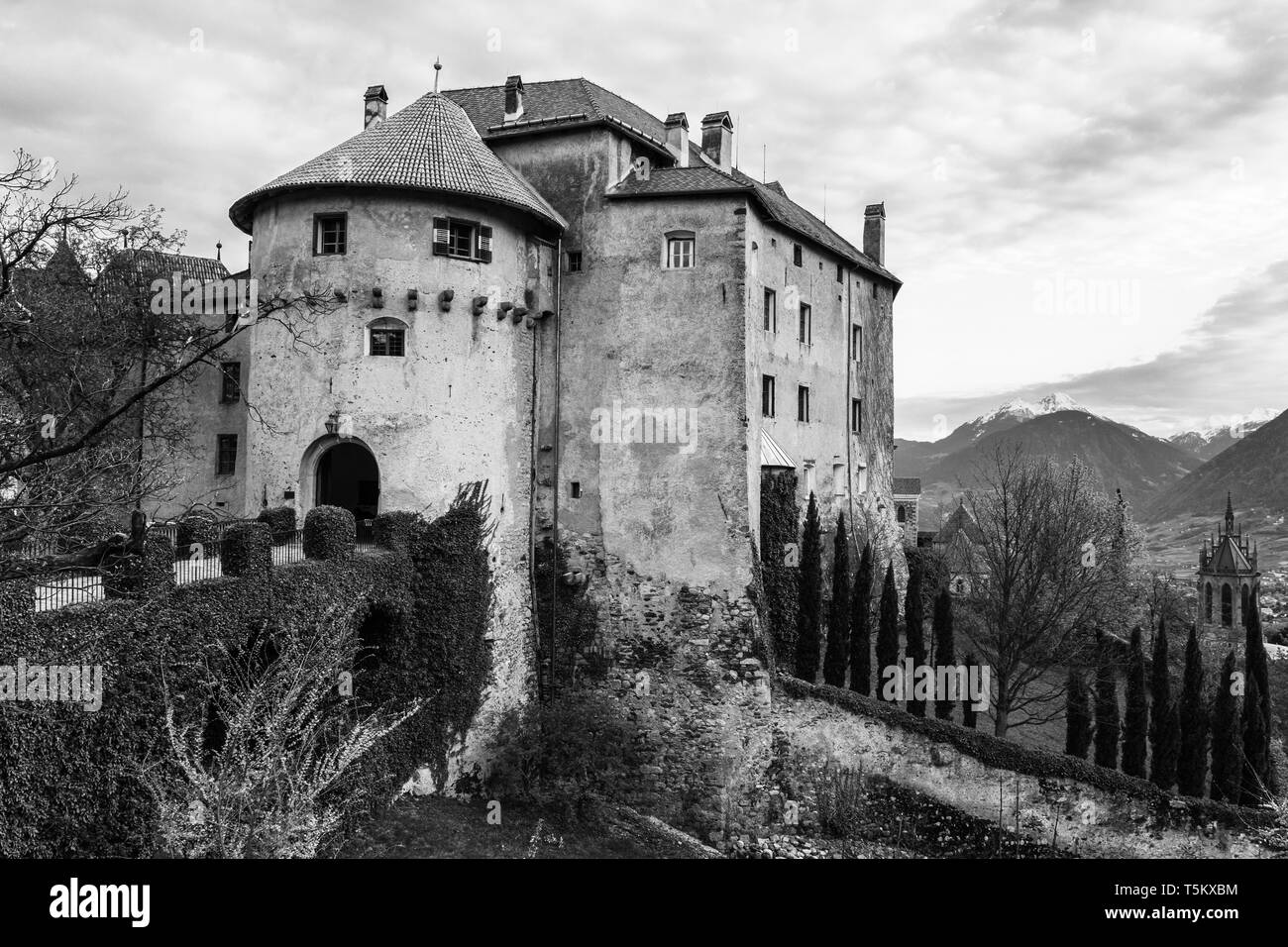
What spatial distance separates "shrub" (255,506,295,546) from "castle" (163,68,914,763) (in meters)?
1.72

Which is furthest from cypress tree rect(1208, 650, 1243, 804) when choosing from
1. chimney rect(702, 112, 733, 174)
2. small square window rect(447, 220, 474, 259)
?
small square window rect(447, 220, 474, 259)

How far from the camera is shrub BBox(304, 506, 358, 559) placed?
75.8 feet

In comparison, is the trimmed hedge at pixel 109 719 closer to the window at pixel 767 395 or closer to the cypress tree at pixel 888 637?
the window at pixel 767 395

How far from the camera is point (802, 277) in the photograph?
→ 130 feet

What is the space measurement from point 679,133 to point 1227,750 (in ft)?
99.7

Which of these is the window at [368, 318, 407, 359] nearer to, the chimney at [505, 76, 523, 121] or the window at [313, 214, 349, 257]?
the window at [313, 214, 349, 257]

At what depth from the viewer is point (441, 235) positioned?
92.7 ft

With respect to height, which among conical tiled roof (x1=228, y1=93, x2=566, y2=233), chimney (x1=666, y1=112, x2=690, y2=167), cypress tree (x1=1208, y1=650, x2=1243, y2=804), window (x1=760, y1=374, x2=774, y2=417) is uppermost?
chimney (x1=666, y1=112, x2=690, y2=167)

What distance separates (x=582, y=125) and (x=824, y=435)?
59.6ft

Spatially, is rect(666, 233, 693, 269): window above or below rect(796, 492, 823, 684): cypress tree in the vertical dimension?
above

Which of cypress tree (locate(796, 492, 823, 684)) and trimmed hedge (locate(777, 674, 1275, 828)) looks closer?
trimmed hedge (locate(777, 674, 1275, 828))

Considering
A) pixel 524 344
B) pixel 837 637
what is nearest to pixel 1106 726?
pixel 837 637

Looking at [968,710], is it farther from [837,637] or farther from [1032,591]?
[837,637]
